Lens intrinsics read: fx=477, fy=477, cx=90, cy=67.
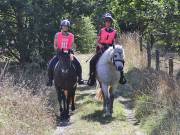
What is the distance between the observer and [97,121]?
39.6 feet

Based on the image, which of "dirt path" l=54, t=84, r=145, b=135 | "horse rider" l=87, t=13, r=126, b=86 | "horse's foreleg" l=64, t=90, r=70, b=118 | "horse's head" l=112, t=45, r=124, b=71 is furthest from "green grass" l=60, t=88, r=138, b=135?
"horse's head" l=112, t=45, r=124, b=71

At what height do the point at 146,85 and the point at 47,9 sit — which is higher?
the point at 47,9

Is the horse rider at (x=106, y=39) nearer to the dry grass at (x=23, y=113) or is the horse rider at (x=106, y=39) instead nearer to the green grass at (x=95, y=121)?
the green grass at (x=95, y=121)

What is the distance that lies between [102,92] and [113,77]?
0.59 metres

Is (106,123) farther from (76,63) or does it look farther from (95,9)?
(95,9)

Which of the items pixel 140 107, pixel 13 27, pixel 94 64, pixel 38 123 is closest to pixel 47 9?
pixel 13 27

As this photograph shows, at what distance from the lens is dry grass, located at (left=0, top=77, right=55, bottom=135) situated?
9.42 m

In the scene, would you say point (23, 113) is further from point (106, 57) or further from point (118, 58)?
point (106, 57)

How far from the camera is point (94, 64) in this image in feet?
43.9

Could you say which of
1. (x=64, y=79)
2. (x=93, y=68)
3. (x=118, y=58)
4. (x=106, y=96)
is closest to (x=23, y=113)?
(x=64, y=79)

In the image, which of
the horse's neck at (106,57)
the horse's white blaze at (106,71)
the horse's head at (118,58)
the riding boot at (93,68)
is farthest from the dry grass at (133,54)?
the horse's head at (118,58)

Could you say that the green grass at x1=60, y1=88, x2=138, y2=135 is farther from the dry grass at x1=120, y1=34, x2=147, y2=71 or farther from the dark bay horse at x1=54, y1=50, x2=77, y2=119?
the dry grass at x1=120, y1=34, x2=147, y2=71

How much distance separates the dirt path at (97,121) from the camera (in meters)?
10.9

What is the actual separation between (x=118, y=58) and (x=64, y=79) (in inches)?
63.6
